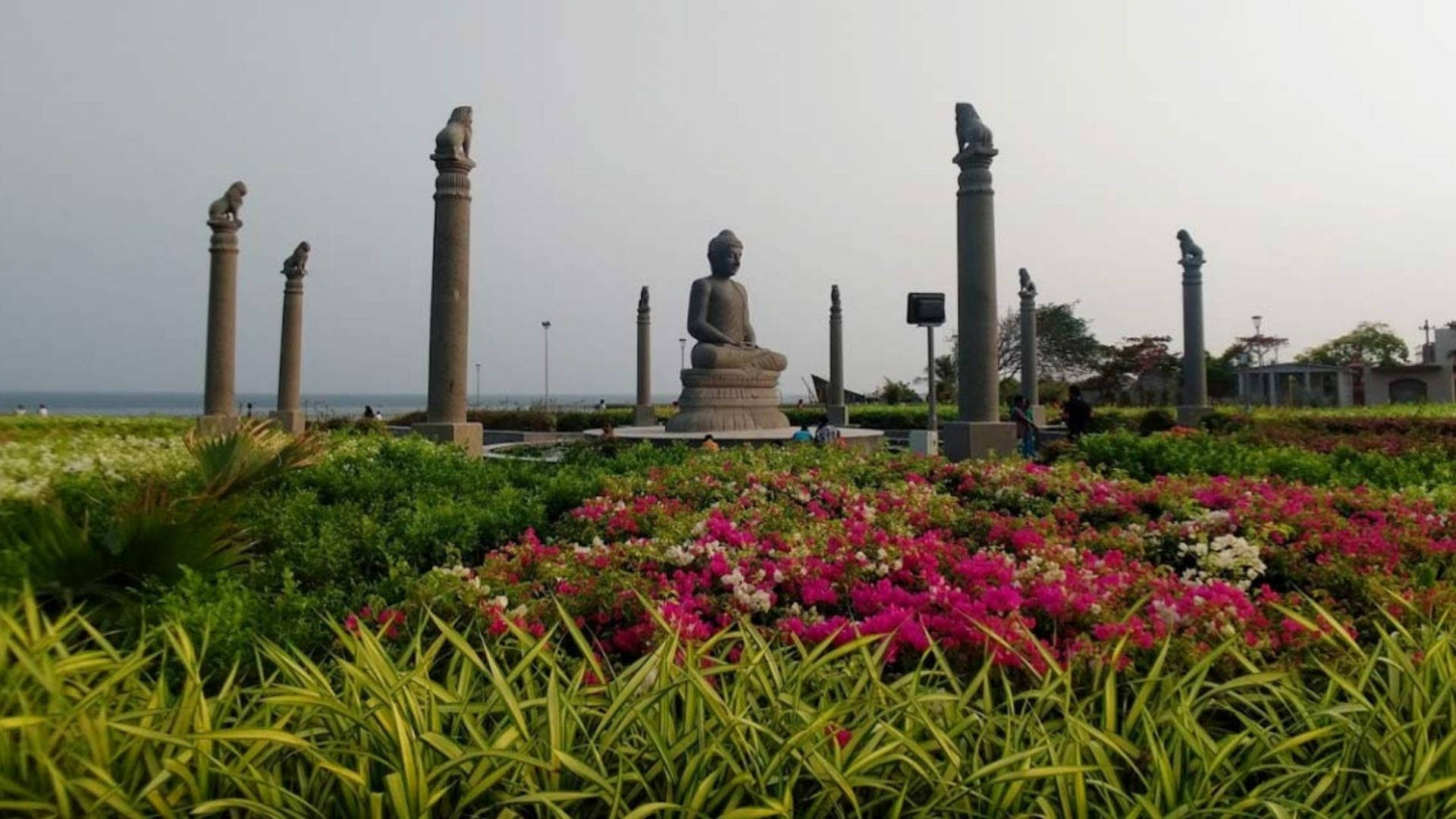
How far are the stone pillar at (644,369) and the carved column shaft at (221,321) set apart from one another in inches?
414

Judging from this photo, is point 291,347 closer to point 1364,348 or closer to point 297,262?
point 297,262

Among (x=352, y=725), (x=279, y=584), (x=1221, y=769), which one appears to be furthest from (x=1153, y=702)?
(x=279, y=584)

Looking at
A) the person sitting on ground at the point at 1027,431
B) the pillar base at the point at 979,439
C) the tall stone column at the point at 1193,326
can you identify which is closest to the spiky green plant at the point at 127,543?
the pillar base at the point at 979,439

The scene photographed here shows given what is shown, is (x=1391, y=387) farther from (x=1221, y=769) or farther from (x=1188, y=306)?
(x=1221, y=769)

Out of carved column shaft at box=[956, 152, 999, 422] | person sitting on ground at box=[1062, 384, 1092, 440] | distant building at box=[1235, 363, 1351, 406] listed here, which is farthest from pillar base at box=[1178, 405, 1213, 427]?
distant building at box=[1235, 363, 1351, 406]

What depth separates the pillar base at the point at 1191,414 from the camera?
1983 centimetres

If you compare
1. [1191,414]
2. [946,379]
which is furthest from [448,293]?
[946,379]

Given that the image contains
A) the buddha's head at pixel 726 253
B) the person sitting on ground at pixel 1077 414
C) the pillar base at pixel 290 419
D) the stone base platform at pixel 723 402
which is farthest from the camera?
the pillar base at pixel 290 419

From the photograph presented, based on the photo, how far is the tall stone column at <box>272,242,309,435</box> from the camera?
20.9 meters

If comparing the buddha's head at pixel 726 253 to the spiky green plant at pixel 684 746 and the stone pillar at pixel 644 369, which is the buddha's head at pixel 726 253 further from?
the spiky green plant at pixel 684 746

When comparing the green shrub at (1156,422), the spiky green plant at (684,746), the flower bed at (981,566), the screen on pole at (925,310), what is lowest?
the spiky green plant at (684,746)

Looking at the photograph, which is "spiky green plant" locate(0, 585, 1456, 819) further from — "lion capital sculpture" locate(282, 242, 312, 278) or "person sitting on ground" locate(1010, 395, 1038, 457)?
"lion capital sculpture" locate(282, 242, 312, 278)

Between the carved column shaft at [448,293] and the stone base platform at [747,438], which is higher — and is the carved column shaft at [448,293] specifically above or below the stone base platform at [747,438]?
above

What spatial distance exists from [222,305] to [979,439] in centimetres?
1475
